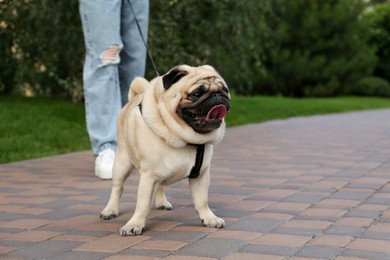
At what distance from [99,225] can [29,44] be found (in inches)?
296

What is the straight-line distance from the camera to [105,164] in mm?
5488

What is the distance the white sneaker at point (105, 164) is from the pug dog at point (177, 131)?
158 centimetres

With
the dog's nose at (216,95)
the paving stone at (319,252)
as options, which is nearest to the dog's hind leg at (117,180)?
the dog's nose at (216,95)

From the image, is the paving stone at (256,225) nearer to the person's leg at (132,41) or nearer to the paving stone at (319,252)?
the paving stone at (319,252)

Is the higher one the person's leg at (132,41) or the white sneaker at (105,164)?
the person's leg at (132,41)

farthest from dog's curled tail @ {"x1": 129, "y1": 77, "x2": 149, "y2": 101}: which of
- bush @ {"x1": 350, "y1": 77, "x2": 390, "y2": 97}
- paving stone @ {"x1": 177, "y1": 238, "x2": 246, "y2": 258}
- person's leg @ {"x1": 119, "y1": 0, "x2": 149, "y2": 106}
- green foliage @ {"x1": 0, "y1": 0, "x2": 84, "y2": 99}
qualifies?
bush @ {"x1": 350, "y1": 77, "x2": 390, "y2": 97}

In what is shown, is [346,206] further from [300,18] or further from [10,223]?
[300,18]

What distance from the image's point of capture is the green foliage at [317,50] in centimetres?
2348

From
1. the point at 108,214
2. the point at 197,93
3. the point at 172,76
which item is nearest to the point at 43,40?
the point at 108,214

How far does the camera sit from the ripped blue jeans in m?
5.54

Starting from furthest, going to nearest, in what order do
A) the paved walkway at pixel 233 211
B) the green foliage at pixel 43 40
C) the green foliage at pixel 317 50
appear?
1. the green foliage at pixel 317 50
2. the green foliage at pixel 43 40
3. the paved walkway at pixel 233 211

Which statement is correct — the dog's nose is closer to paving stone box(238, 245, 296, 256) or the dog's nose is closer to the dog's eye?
the dog's eye

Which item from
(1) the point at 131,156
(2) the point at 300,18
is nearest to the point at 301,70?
(2) the point at 300,18

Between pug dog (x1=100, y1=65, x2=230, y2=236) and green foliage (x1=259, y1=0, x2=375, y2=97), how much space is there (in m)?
19.5
